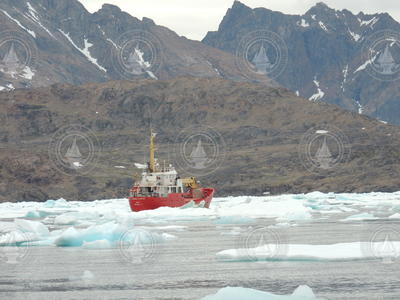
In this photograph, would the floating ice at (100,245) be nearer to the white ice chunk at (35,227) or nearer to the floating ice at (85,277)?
the white ice chunk at (35,227)

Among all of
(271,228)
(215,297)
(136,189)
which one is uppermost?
(136,189)

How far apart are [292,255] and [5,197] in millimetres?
156583

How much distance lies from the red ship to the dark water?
54.8 meters

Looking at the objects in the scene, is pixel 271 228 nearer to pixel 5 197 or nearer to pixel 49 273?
pixel 49 273

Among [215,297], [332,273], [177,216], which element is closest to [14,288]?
[215,297]

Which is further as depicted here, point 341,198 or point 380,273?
point 341,198

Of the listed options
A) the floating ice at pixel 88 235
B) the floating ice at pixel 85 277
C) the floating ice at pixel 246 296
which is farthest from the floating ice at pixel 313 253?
the floating ice at pixel 246 296

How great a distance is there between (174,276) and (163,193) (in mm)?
70562

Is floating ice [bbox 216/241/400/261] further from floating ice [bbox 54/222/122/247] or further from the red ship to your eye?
the red ship

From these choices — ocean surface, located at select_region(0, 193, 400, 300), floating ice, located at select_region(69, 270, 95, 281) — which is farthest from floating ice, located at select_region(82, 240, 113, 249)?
floating ice, located at select_region(69, 270, 95, 281)

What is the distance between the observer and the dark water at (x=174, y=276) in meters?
34.6

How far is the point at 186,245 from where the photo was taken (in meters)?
54.5

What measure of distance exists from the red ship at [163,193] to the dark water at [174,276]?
180ft

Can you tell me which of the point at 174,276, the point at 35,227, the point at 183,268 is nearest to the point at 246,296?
the point at 174,276
